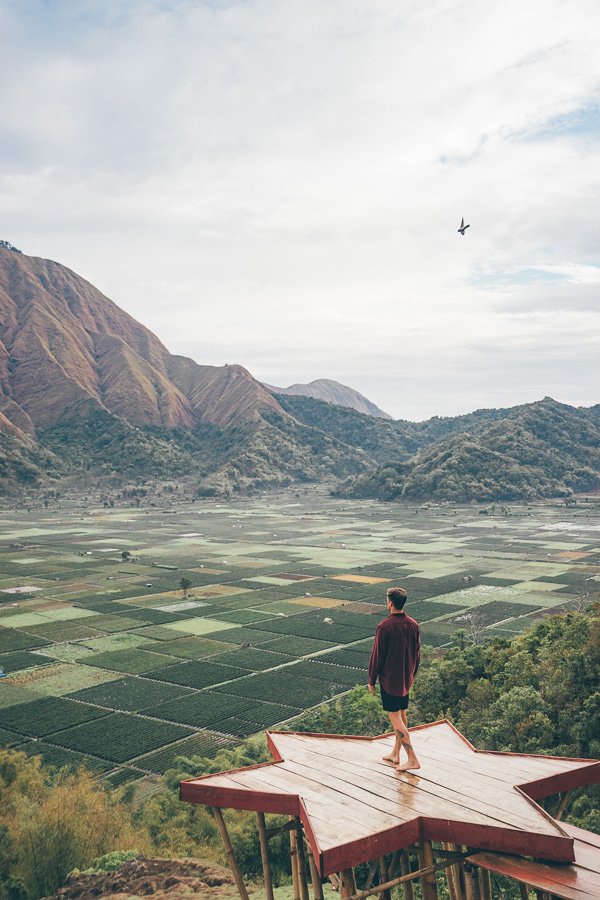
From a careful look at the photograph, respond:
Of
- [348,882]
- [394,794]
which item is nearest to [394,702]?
[394,794]

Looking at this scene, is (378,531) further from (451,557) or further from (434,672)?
(434,672)

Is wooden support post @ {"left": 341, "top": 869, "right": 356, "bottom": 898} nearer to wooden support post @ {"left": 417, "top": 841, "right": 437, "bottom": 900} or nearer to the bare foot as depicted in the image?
wooden support post @ {"left": 417, "top": 841, "right": 437, "bottom": 900}

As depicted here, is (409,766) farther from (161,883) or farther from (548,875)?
(161,883)

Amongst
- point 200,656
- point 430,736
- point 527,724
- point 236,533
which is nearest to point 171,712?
point 200,656

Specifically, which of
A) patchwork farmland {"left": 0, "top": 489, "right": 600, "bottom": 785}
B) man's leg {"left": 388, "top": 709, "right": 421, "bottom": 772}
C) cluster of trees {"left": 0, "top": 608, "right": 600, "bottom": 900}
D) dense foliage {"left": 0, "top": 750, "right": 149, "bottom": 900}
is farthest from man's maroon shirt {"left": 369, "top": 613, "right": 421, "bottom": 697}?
patchwork farmland {"left": 0, "top": 489, "right": 600, "bottom": 785}

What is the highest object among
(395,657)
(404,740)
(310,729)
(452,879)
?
(395,657)

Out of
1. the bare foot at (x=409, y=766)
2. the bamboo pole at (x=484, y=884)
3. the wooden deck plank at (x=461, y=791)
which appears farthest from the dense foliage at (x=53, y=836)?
the bare foot at (x=409, y=766)
